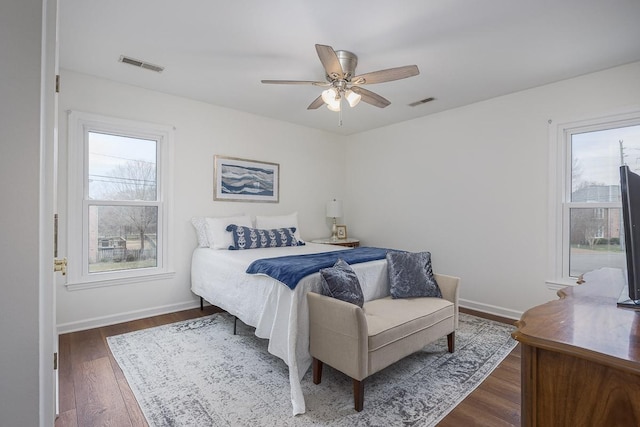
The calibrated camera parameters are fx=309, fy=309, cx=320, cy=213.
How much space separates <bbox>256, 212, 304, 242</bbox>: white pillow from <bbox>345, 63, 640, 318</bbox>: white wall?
1477mm

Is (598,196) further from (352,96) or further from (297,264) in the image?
(297,264)

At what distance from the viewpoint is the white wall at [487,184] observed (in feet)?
10.6

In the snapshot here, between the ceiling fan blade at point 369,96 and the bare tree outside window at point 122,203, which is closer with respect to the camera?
the ceiling fan blade at point 369,96

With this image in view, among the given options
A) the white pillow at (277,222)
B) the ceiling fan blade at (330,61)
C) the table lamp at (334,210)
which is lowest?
the white pillow at (277,222)

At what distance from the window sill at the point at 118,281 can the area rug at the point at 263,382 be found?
0.61 m

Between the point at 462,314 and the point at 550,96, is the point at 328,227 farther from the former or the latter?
the point at 550,96

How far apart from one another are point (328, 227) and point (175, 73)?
3.22 meters

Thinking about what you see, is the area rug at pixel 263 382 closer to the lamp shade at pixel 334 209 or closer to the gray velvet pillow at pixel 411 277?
the gray velvet pillow at pixel 411 277

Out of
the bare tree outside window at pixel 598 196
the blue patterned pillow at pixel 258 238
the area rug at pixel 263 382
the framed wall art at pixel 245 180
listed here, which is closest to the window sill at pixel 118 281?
the area rug at pixel 263 382

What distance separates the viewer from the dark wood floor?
1819mm

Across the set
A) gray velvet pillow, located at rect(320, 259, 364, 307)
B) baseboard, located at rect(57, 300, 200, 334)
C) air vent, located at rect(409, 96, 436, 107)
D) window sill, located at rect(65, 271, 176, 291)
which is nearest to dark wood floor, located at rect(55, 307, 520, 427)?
baseboard, located at rect(57, 300, 200, 334)

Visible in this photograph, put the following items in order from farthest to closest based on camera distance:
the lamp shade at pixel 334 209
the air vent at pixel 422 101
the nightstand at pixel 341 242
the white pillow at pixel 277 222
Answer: the lamp shade at pixel 334 209, the nightstand at pixel 341 242, the white pillow at pixel 277 222, the air vent at pixel 422 101

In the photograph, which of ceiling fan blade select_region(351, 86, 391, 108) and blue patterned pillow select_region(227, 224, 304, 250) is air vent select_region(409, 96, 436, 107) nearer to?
ceiling fan blade select_region(351, 86, 391, 108)

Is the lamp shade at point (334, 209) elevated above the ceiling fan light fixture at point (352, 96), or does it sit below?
below
